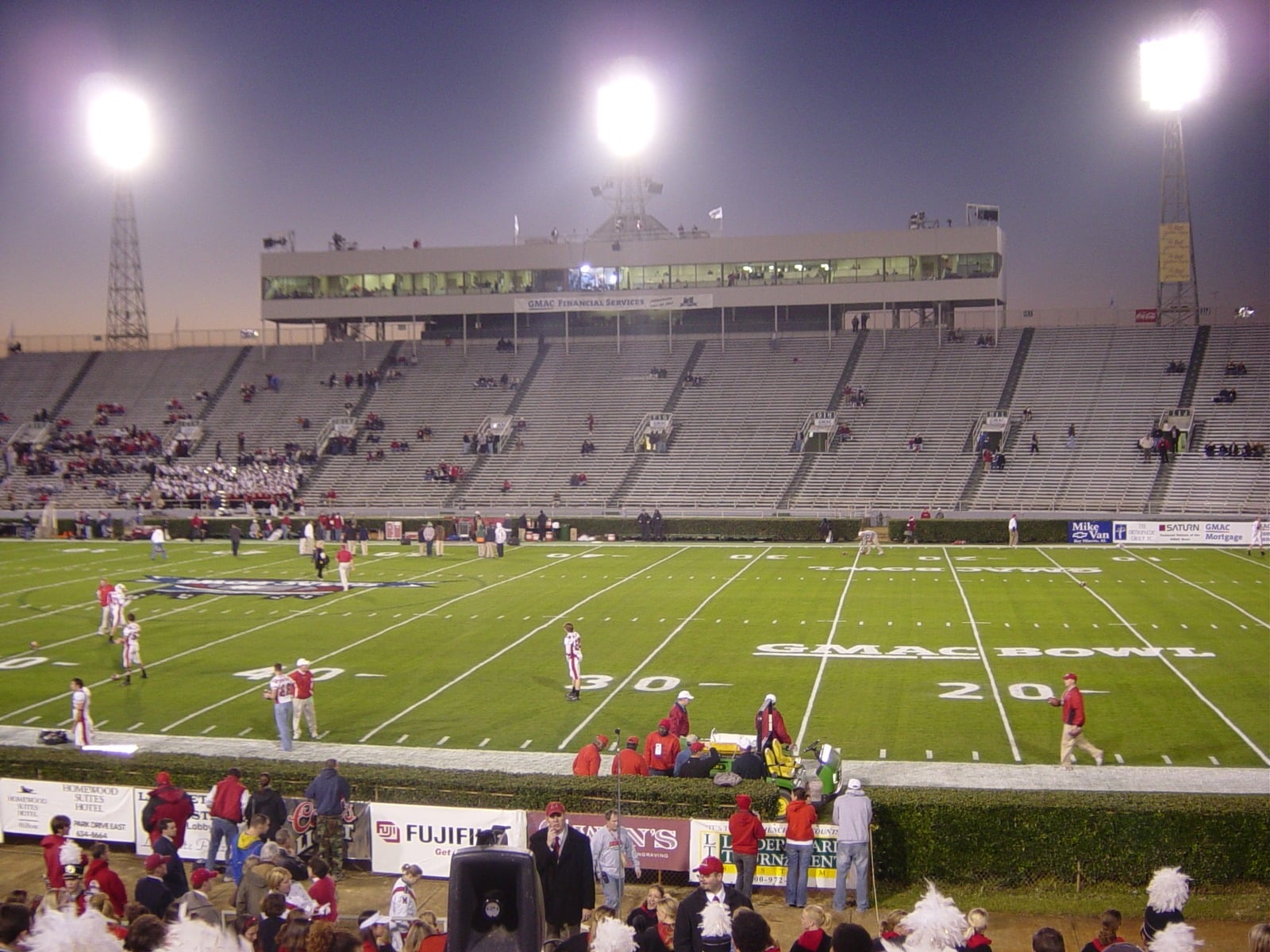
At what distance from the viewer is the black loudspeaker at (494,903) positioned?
6.77 m

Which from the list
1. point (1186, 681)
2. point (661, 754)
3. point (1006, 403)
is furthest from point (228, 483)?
point (661, 754)

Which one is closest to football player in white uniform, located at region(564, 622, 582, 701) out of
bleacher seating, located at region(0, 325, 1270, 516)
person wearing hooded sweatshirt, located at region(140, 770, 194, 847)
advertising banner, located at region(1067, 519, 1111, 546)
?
person wearing hooded sweatshirt, located at region(140, 770, 194, 847)

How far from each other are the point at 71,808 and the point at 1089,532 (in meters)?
36.5

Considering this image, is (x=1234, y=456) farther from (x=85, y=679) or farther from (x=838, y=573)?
(x=85, y=679)

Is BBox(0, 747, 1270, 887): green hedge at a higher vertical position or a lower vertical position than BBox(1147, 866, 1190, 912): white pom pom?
lower

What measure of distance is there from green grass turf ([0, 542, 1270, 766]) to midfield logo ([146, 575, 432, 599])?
2.00 ft

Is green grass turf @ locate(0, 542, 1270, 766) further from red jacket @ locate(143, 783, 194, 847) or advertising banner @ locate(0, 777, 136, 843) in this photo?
red jacket @ locate(143, 783, 194, 847)

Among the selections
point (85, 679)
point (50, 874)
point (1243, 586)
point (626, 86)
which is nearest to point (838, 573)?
point (1243, 586)

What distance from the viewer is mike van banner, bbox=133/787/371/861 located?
12969 millimetres

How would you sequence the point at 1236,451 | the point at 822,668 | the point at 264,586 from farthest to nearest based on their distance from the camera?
1. the point at 1236,451
2. the point at 264,586
3. the point at 822,668

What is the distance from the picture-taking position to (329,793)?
1318cm

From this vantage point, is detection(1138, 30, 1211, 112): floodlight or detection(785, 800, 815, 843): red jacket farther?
detection(1138, 30, 1211, 112): floodlight

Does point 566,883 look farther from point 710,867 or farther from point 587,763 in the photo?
point 587,763

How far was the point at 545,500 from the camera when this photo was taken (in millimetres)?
53125
